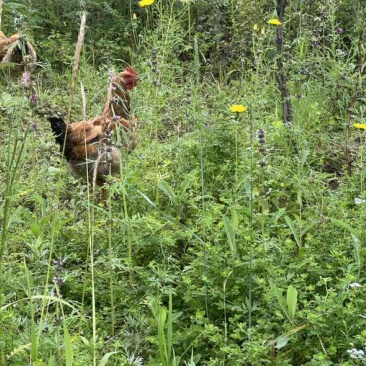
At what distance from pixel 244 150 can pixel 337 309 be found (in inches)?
58.7

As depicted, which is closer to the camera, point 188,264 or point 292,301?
point 292,301

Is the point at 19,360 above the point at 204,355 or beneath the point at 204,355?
above

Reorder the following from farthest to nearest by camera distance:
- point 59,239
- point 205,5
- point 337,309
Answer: point 205,5 → point 59,239 → point 337,309

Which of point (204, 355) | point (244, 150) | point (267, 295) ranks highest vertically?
point (244, 150)

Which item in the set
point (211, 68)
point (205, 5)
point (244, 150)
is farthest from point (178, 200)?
point (205, 5)

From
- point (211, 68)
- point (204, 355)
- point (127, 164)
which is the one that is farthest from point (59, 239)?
point (211, 68)

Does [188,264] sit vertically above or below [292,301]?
below

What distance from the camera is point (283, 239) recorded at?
2.86 meters

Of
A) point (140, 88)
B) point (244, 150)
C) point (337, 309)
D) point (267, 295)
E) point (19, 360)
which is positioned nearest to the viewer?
A: point (19, 360)

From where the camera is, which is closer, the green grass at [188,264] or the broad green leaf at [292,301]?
the green grass at [188,264]

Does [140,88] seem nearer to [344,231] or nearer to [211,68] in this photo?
[211,68]

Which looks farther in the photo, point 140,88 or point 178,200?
point 140,88

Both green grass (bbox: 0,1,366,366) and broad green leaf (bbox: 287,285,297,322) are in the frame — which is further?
broad green leaf (bbox: 287,285,297,322)

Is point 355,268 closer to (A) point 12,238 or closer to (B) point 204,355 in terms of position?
(B) point 204,355
